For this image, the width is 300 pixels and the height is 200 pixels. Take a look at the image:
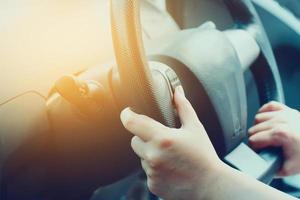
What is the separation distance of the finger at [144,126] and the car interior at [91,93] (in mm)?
56

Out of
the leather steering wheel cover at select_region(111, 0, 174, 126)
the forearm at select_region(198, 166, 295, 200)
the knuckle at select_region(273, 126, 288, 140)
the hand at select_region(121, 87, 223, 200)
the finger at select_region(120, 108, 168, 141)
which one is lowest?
the knuckle at select_region(273, 126, 288, 140)

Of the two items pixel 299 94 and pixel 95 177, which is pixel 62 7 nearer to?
pixel 95 177

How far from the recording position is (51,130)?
0.85 m

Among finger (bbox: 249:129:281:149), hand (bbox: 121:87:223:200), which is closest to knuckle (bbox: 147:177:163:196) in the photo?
hand (bbox: 121:87:223:200)

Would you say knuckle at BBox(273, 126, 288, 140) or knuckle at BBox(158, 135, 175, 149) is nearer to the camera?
knuckle at BBox(158, 135, 175, 149)

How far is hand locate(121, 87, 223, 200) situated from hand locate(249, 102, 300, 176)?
0.62ft

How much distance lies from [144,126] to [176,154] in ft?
0.15

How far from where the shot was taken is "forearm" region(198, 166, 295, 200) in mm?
605

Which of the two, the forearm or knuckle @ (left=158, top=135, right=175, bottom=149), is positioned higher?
knuckle @ (left=158, top=135, right=175, bottom=149)

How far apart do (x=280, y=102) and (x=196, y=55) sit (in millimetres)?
196

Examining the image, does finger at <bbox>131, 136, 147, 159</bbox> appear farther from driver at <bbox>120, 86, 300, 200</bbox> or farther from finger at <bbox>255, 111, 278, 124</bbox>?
finger at <bbox>255, 111, 278, 124</bbox>

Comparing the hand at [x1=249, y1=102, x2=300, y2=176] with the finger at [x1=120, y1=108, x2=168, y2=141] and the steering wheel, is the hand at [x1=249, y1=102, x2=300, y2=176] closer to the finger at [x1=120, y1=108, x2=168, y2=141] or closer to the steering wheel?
the steering wheel

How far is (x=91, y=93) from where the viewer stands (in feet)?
2.51

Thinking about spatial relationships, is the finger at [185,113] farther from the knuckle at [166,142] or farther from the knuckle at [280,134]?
the knuckle at [280,134]
